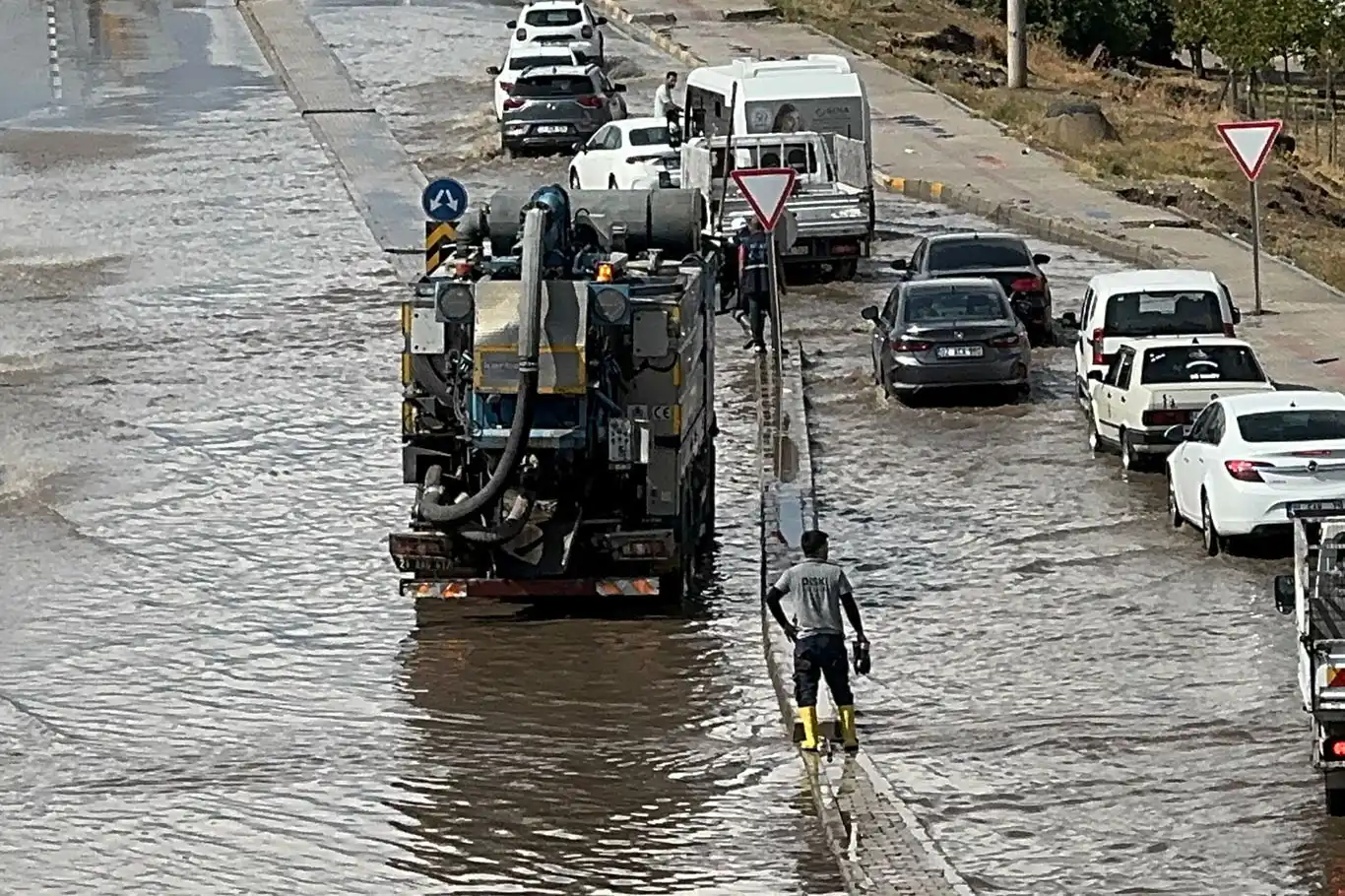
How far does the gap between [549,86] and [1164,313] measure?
67.2 feet

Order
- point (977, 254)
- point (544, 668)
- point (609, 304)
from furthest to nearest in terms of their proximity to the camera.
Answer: point (977, 254) < point (609, 304) < point (544, 668)

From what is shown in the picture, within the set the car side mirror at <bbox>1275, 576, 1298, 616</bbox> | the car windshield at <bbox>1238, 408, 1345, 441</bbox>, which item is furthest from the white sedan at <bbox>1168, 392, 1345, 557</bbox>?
the car side mirror at <bbox>1275, 576, 1298, 616</bbox>

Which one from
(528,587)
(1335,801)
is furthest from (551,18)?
(1335,801)

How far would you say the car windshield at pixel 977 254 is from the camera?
3456cm

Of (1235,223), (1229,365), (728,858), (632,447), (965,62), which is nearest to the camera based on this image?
(728,858)

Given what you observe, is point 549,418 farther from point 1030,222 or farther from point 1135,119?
point 1135,119

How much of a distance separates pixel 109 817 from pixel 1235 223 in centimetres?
2917

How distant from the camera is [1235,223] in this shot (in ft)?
139

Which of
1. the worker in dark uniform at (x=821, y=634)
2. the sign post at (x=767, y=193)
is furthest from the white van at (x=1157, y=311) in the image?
the worker in dark uniform at (x=821, y=634)

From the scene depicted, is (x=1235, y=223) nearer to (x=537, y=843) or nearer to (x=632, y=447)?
(x=632, y=447)

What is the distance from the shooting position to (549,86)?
4859 centimetres

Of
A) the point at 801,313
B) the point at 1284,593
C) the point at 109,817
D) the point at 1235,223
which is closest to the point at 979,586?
the point at 1284,593

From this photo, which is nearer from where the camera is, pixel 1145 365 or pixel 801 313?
pixel 1145 365

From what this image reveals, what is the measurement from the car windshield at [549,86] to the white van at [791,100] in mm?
5074
